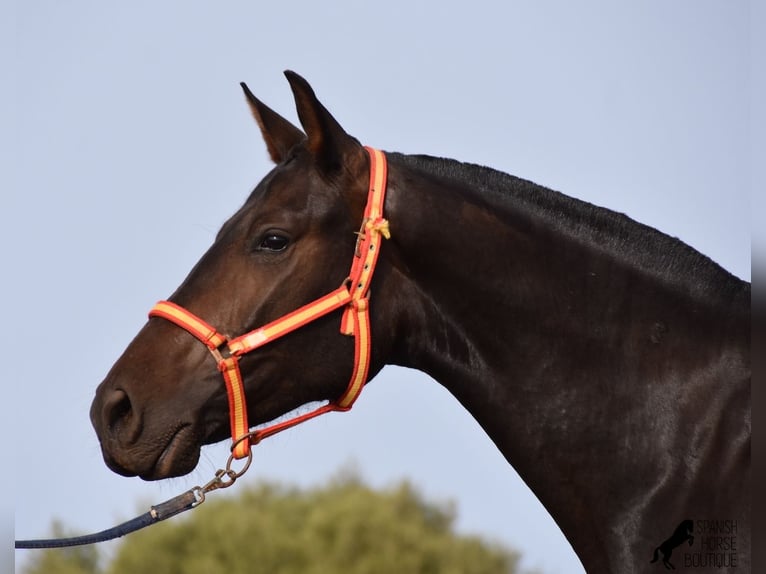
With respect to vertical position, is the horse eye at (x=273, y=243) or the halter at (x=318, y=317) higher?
the horse eye at (x=273, y=243)

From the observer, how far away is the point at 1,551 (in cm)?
323

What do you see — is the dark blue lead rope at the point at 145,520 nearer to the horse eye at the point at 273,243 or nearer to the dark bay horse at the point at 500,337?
the dark bay horse at the point at 500,337

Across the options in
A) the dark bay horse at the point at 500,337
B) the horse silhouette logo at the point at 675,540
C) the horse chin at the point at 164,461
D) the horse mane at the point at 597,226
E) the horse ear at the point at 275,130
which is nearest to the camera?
the horse silhouette logo at the point at 675,540

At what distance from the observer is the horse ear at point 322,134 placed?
4410 millimetres

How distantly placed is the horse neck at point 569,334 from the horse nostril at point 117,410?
1.15 m

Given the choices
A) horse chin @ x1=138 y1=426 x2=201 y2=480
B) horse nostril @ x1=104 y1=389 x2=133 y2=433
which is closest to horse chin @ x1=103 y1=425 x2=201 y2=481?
horse chin @ x1=138 y1=426 x2=201 y2=480

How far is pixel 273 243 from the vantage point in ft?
14.4

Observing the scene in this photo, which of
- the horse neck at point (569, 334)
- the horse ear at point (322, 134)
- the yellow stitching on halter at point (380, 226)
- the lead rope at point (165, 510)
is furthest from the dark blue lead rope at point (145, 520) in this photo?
the horse ear at point (322, 134)

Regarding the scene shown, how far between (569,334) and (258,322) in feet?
4.23

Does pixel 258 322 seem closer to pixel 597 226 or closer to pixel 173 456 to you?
pixel 173 456

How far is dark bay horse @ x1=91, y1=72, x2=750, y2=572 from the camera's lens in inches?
164

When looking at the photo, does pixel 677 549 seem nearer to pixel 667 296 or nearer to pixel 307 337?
pixel 667 296

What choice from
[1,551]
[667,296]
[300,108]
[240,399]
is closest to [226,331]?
[240,399]

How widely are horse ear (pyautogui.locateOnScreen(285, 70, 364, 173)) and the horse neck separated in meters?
0.24
